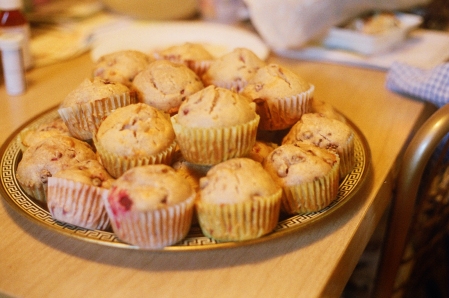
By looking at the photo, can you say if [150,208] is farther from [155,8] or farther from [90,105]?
[155,8]

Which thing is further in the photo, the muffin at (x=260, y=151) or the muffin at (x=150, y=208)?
the muffin at (x=260, y=151)

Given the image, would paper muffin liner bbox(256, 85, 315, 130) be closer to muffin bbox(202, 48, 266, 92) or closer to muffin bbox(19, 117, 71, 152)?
muffin bbox(202, 48, 266, 92)

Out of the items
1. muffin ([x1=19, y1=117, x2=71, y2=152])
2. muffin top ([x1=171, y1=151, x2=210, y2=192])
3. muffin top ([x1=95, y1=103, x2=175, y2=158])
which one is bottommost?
muffin ([x1=19, y1=117, x2=71, y2=152])

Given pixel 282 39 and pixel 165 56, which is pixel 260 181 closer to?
pixel 165 56

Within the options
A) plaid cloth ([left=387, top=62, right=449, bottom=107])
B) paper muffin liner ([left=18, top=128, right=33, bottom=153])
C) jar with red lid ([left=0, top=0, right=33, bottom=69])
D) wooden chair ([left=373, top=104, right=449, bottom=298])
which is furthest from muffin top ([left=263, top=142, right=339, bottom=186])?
jar with red lid ([left=0, top=0, right=33, bottom=69])

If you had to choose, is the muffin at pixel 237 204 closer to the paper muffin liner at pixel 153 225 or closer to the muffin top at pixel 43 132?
the paper muffin liner at pixel 153 225

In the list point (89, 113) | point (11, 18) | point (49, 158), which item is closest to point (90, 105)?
point (89, 113)

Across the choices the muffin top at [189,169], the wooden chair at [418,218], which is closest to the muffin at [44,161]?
the muffin top at [189,169]
